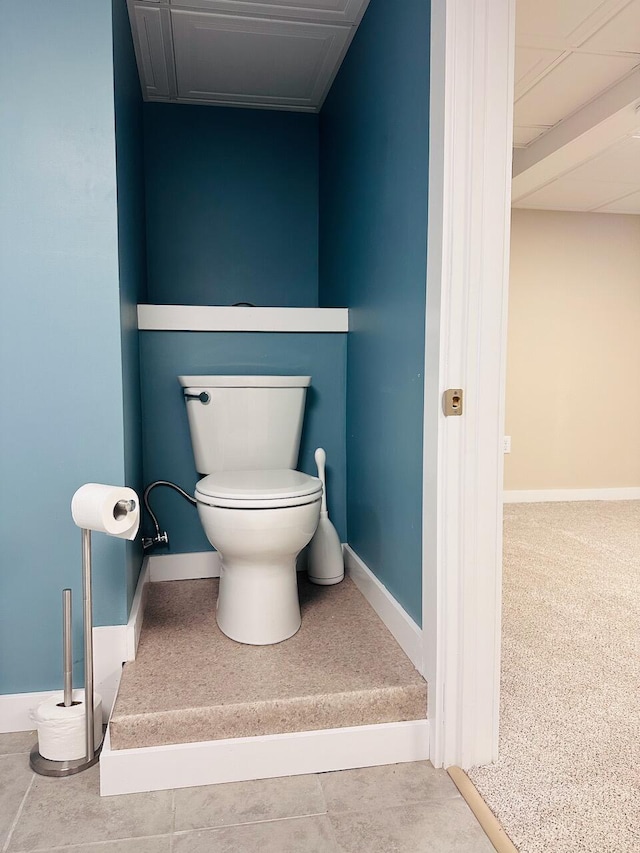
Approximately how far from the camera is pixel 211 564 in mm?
2375

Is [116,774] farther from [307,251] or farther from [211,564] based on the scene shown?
[307,251]

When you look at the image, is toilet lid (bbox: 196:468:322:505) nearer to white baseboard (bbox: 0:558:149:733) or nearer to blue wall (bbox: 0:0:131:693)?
blue wall (bbox: 0:0:131:693)

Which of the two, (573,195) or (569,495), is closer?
(573,195)

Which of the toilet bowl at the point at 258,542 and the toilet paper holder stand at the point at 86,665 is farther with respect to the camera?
the toilet bowl at the point at 258,542

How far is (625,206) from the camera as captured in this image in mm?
4109

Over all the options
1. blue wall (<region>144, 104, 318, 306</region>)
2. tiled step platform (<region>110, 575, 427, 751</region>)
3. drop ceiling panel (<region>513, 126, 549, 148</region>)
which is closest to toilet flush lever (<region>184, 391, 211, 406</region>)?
tiled step platform (<region>110, 575, 427, 751</region>)

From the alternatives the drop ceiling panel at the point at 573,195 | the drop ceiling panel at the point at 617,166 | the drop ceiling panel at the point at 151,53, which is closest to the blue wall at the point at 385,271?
the drop ceiling panel at the point at 151,53

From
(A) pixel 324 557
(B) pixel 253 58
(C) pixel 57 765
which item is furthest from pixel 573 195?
(C) pixel 57 765

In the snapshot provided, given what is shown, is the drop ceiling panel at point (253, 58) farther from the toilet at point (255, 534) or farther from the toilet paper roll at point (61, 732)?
the toilet paper roll at point (61, 732)

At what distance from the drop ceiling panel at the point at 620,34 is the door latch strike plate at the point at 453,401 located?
159 centimetres

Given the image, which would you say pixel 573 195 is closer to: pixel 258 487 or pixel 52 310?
pixel 258 487

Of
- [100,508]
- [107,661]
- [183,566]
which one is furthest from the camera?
[183,566]

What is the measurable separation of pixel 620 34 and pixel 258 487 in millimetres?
2010

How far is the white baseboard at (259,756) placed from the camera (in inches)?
55.7
